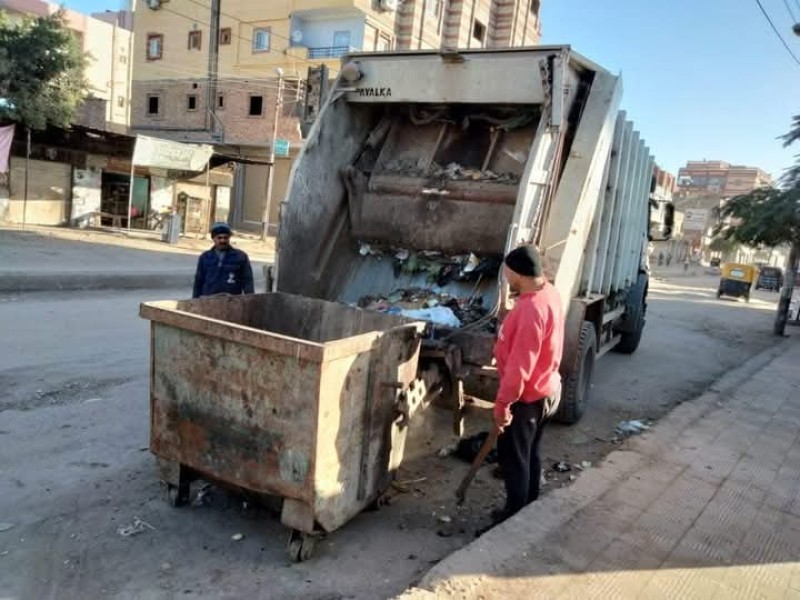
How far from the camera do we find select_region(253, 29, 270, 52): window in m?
26.2

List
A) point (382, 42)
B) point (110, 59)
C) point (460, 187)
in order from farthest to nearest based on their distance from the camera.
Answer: point (110, 59) < point (382, 42) < point (460, 187)

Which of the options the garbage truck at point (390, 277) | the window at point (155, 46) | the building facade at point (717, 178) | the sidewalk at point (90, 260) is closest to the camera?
the garbage truck at point (390, 277)

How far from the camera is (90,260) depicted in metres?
11.9

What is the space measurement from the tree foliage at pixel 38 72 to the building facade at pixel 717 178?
59.5 metres

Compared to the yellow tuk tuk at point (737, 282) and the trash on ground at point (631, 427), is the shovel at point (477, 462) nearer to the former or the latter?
the trash on ground at point (631, 427)

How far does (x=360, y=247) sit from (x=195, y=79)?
87.2ft

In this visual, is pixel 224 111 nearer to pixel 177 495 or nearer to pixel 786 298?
pixel 786 298

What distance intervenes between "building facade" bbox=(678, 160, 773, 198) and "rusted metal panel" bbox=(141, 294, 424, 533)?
65.4 meters

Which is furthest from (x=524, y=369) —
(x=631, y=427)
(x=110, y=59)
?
(x=110, y=59)

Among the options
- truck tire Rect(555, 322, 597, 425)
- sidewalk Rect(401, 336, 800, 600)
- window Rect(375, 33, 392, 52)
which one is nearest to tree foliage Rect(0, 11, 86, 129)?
window Rect(375, 33, 392, 52)

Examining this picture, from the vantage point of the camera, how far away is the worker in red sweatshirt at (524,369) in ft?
9.37

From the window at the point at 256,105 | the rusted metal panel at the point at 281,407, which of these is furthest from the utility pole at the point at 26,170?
the rusted metal panel at the point at 281,407

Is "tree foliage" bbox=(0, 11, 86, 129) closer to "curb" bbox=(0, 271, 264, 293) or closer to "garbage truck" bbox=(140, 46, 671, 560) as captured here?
"curb" bbox=(0, 271, 264, 293)

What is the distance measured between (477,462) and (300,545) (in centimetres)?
101
